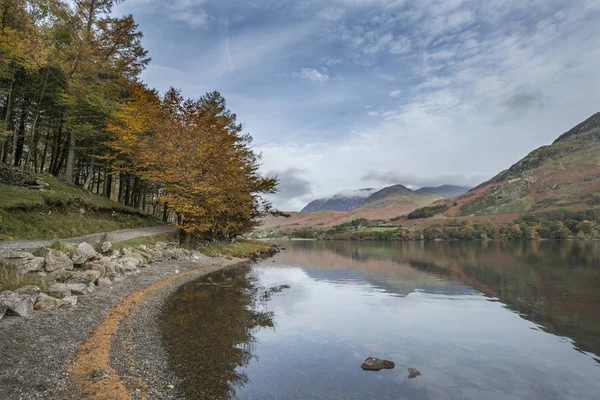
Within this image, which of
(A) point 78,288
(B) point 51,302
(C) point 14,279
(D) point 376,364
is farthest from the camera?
(A) point 78,288

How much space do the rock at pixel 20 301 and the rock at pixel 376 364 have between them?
36.9ft

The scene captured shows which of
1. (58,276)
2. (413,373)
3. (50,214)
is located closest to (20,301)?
(58,276)

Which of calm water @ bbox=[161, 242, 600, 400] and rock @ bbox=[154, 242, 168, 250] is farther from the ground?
rock @ bbox=[154, 242, 168, 250]

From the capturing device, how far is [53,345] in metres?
8.62

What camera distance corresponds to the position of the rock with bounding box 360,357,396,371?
9891 millimetres

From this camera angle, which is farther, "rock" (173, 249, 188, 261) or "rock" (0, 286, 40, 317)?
"rock" (173, 249, 188, 261)

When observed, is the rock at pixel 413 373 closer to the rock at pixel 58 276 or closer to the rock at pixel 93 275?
the rock at pixel 58 276

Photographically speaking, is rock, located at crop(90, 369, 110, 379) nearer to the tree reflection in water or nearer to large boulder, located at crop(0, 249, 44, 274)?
the tree reflection in water

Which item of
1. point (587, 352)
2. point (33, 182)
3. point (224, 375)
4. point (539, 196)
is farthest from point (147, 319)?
point (539, 196)

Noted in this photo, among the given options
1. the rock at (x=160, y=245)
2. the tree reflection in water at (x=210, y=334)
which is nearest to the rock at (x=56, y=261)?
the tree reflection in water at (x=210, y=334)

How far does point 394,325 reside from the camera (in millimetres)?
14883

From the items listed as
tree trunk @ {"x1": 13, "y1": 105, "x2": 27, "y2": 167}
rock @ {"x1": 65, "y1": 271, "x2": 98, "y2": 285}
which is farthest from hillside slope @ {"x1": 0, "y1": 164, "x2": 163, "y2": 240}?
tree trunk @ {"x1": 13, "y1": 105, "x2": 27, "y2": 167}

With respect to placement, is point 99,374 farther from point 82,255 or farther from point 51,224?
point 51,224

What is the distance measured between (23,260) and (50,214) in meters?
13.1
